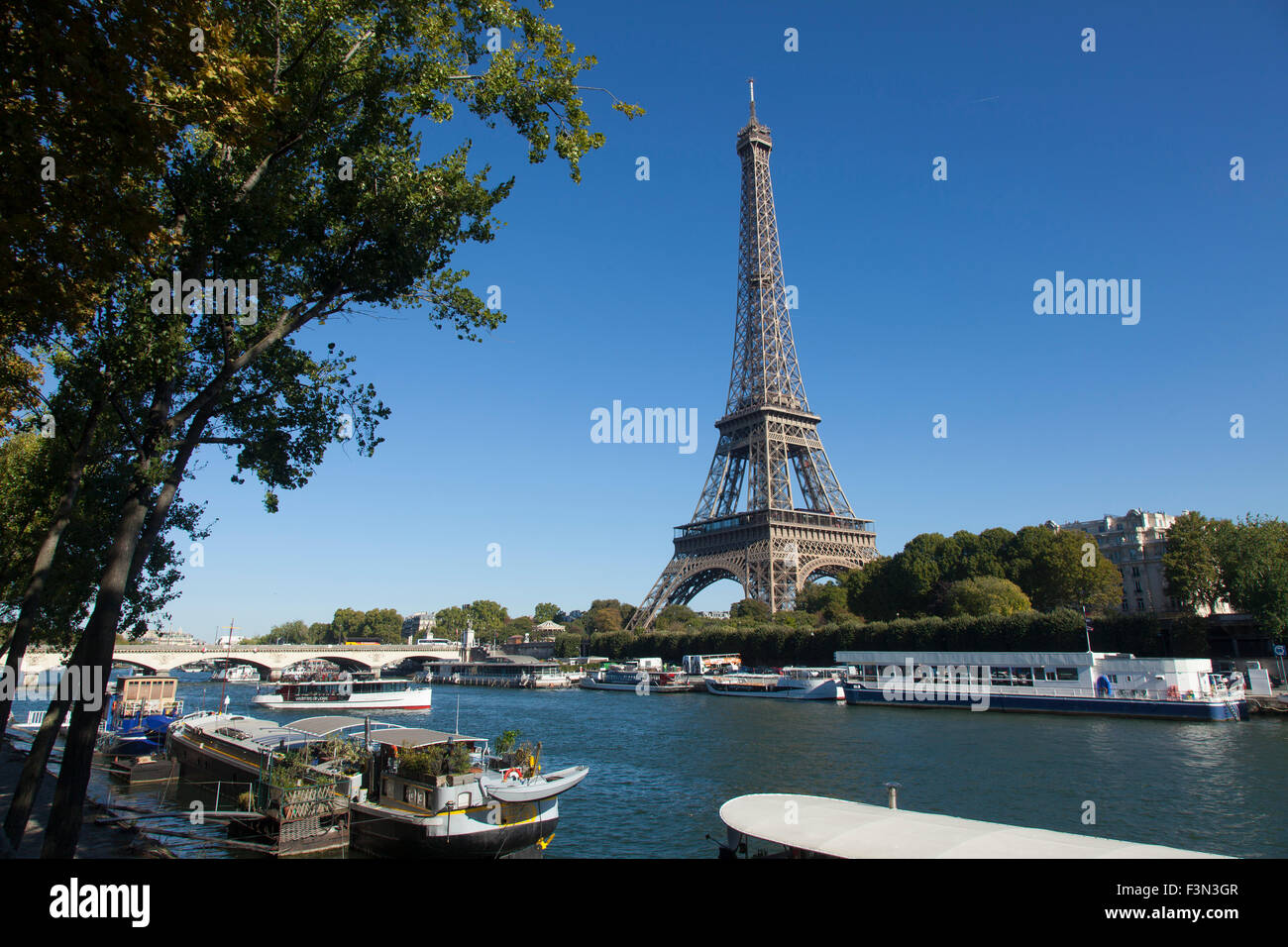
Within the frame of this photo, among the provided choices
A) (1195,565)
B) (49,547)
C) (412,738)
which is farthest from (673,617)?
(49,547)

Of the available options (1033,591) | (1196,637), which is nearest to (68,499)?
(1196,637)

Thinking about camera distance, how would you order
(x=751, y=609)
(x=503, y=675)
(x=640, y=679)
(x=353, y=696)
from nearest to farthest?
1. (x=353, y=696)
2. (x=640, y=679)
3. (x=751, y=609)
4. (x=503, y=675)

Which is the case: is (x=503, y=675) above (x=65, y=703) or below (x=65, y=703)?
below

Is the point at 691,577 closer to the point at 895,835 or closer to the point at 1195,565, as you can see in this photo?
the point at 1195,565

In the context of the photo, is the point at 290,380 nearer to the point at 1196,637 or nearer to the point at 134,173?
the point at 134,173

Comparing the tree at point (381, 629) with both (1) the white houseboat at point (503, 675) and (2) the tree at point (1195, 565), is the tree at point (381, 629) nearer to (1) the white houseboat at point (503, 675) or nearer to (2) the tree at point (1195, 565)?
(1) the white houseboat at point (503, 675)

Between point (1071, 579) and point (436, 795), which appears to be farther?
point (1071, 579)
